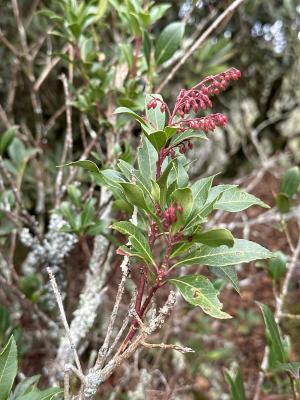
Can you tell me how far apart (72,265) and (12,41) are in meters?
1.29

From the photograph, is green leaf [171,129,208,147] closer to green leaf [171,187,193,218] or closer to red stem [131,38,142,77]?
green leaf [171,187,193,218]

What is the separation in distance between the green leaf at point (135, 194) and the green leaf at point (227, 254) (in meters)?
0.12

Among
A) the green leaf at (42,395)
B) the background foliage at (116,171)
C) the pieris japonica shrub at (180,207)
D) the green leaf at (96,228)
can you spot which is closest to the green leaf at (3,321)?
the background foliage at (116,171)

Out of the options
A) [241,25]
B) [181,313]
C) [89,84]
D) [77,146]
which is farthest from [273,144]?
[89,84]

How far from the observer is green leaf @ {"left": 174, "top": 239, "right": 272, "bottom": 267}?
2.91 feet

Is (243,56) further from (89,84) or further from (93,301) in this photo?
(93,301)

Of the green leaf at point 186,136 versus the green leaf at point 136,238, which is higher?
the green leaf at point 186,136

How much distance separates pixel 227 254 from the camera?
0.90 meters

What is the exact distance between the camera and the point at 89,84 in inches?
60.2

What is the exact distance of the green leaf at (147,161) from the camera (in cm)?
96

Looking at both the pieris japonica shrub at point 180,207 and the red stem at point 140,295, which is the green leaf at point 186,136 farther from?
the red stem at point 140,295

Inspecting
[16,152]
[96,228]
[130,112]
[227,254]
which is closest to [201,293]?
[227,254]

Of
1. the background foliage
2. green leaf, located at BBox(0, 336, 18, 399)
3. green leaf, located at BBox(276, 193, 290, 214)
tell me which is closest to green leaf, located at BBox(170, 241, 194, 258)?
the background foliage

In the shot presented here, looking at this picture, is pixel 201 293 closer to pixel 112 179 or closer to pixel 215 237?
pixel 215 237
